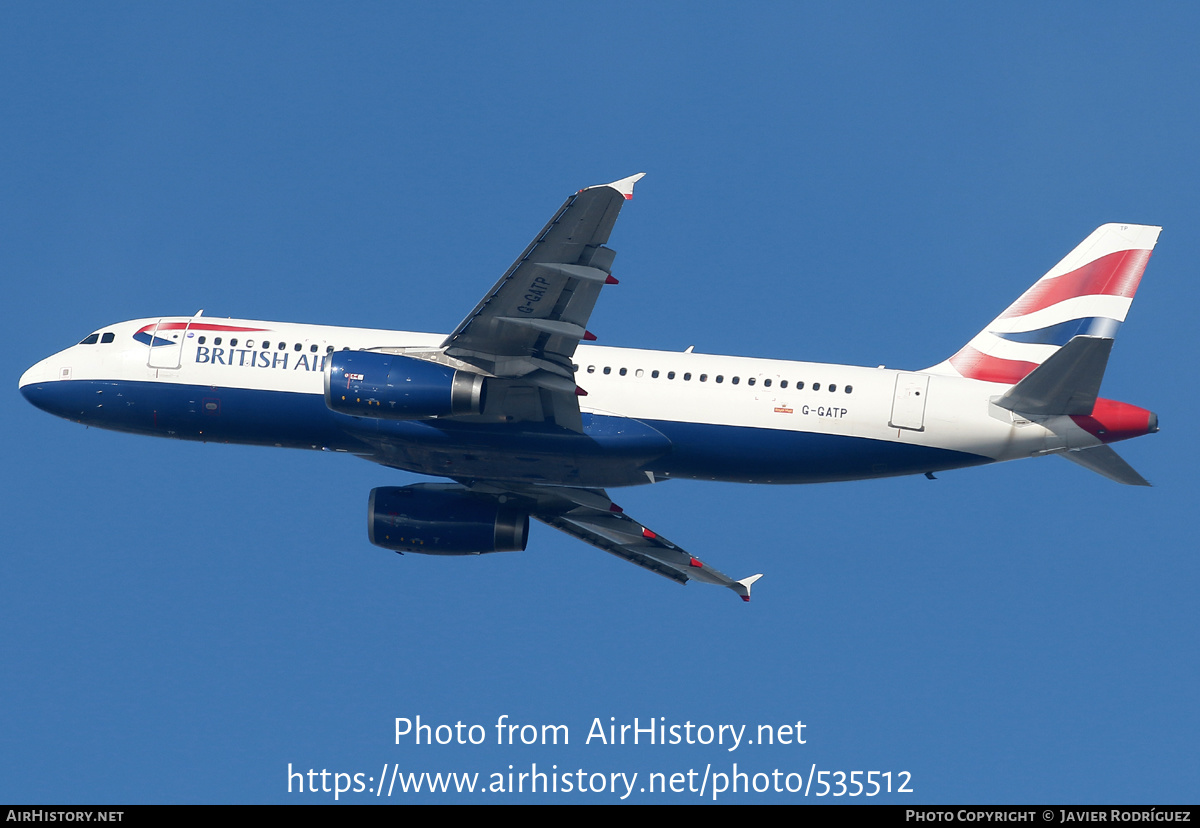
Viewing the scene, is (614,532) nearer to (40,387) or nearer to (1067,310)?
(1067,310)

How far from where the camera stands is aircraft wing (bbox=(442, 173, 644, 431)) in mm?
35156

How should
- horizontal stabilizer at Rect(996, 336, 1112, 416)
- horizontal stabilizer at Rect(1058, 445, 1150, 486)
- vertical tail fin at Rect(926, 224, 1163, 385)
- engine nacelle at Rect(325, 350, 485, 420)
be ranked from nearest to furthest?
horizontal stabilizer at Rect(996, 336, 1112, 416) < engine nacelle at Rect(325, 350, 485, 420) < horizontal stabilizer at Rect(1058, 445, 1150, 486) < vertical tail fin at Rect(926, 224, 1163, 385)

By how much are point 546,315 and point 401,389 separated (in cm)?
450

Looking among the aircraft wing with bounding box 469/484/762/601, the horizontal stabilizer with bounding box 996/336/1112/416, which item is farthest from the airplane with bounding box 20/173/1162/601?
the aircraft wing with bounding box 469/484/762/601

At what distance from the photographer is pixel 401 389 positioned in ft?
128

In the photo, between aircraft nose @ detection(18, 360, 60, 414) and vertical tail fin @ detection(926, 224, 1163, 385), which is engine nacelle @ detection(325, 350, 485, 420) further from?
vertical tail fin @ detection(926, 224, 1163, 385)

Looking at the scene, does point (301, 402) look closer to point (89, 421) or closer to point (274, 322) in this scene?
point (274, 322)

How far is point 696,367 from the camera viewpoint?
42.1 m

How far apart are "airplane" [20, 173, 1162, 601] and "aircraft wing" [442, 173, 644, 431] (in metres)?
0.06

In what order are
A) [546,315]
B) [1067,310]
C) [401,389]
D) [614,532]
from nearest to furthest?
[546,315]
[401,389]
[1067,310]
[614,532]

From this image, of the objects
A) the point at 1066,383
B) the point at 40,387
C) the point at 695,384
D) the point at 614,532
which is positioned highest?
the point at 40,387

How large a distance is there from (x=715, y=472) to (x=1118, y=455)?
442 inches

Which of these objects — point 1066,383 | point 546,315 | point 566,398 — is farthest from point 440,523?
point 1066,383

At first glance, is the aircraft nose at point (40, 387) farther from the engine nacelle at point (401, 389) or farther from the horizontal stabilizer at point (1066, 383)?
the horizontal stabilizer at point (1066, 383)
